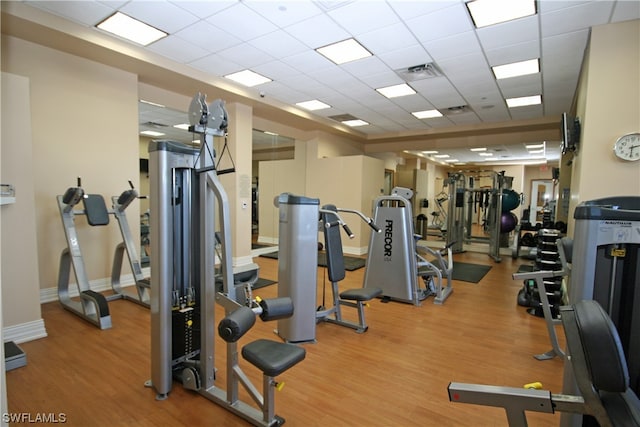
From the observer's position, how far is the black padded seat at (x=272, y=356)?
1556 mm

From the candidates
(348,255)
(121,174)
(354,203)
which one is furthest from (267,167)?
(121,174)

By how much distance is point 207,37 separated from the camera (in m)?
3.63

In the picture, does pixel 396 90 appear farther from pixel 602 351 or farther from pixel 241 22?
pixel 602 351

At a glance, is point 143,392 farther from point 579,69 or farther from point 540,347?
point 579,69

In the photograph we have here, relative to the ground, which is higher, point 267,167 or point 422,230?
point 267,167

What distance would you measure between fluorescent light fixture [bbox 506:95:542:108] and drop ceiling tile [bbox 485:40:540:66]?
1761mm

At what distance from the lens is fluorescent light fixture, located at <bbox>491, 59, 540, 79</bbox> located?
4168 millimetres

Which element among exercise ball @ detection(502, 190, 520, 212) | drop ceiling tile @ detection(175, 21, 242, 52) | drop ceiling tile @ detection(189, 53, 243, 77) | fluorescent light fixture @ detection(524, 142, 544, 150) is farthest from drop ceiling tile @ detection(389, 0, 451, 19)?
fluorescent light fixture @ detection(524, 142, 544, 150)

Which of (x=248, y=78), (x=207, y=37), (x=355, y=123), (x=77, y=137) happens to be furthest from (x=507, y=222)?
(x=77, y=137)

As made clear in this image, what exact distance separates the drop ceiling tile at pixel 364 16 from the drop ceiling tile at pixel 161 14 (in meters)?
1.42

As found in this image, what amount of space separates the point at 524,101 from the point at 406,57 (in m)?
2.97

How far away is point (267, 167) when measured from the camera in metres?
8.29

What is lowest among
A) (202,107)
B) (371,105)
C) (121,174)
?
(121,174)

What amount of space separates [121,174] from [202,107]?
3089mm
